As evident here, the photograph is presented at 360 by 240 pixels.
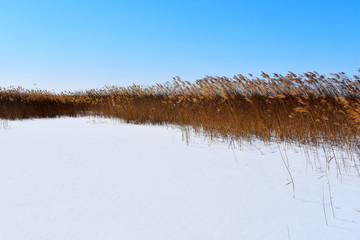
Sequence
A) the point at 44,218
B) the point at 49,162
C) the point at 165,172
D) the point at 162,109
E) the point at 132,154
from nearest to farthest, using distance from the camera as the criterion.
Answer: the point at 44,218 < the point at 165,172 < the point at 49,162 < the point at 132,154 < the point at 162,109

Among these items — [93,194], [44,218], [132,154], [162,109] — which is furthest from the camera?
[162,109]

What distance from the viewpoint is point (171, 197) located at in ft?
6.98

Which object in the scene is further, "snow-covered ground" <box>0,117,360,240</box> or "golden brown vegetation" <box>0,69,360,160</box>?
"golden brown vegetation" <box>0,69,360,160</box>

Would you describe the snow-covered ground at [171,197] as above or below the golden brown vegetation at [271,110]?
below

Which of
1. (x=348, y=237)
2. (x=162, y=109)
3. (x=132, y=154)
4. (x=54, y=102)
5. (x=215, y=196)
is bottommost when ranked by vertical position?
(x=348, y=237)

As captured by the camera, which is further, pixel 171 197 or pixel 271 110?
pixel 271 110

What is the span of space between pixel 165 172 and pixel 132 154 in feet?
3.25

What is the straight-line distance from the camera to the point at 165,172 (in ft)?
9.22

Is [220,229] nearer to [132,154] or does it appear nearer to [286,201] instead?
[286,201]

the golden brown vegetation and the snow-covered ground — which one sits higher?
the golden brown vegetation

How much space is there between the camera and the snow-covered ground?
162 cm

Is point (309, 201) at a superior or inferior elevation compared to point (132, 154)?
inferior

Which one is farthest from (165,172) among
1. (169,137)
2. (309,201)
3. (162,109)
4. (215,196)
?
(162,109)

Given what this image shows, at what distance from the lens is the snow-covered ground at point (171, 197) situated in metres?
1.62
